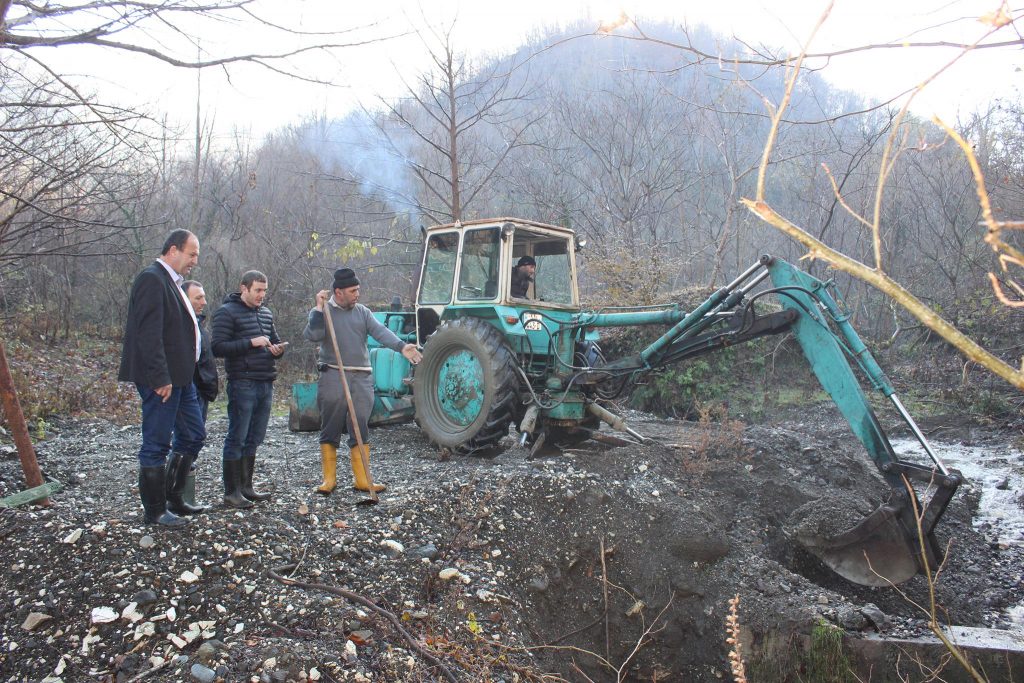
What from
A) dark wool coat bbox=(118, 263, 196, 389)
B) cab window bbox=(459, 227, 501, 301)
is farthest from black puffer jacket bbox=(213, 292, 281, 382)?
cab window bbox=(459, 227, 501, 301)

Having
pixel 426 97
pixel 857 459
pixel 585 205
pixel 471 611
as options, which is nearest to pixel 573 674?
pixel 471 611

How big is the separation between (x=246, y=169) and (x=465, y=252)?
1794cm

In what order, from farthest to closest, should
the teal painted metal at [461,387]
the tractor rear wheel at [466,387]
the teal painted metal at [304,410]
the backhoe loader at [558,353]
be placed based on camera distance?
A: the teal painted metal at [304,410] < the teal painted metal at [461,387] < the tractor rear wheel at [466,387] < the backhoe loader at [558,353]

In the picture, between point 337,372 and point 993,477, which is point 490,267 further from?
point 993,477

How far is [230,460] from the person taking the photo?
16.1ft

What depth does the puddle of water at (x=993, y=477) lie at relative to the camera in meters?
5.86

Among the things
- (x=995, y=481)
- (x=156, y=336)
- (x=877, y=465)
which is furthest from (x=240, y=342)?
(x=995, y=481)

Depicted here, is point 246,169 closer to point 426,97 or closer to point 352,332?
point 426,97

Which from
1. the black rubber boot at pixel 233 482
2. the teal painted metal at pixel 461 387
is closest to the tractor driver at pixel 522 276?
the teal painted metal at pixel 461 387

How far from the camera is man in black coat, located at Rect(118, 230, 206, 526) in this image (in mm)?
4043

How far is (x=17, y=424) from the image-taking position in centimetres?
460

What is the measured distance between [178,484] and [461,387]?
292 cm

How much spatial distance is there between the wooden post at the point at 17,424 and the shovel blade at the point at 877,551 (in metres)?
5.11

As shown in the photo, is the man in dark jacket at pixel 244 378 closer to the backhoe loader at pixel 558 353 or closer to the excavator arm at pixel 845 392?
the backhoe loader at pixel 558 353
